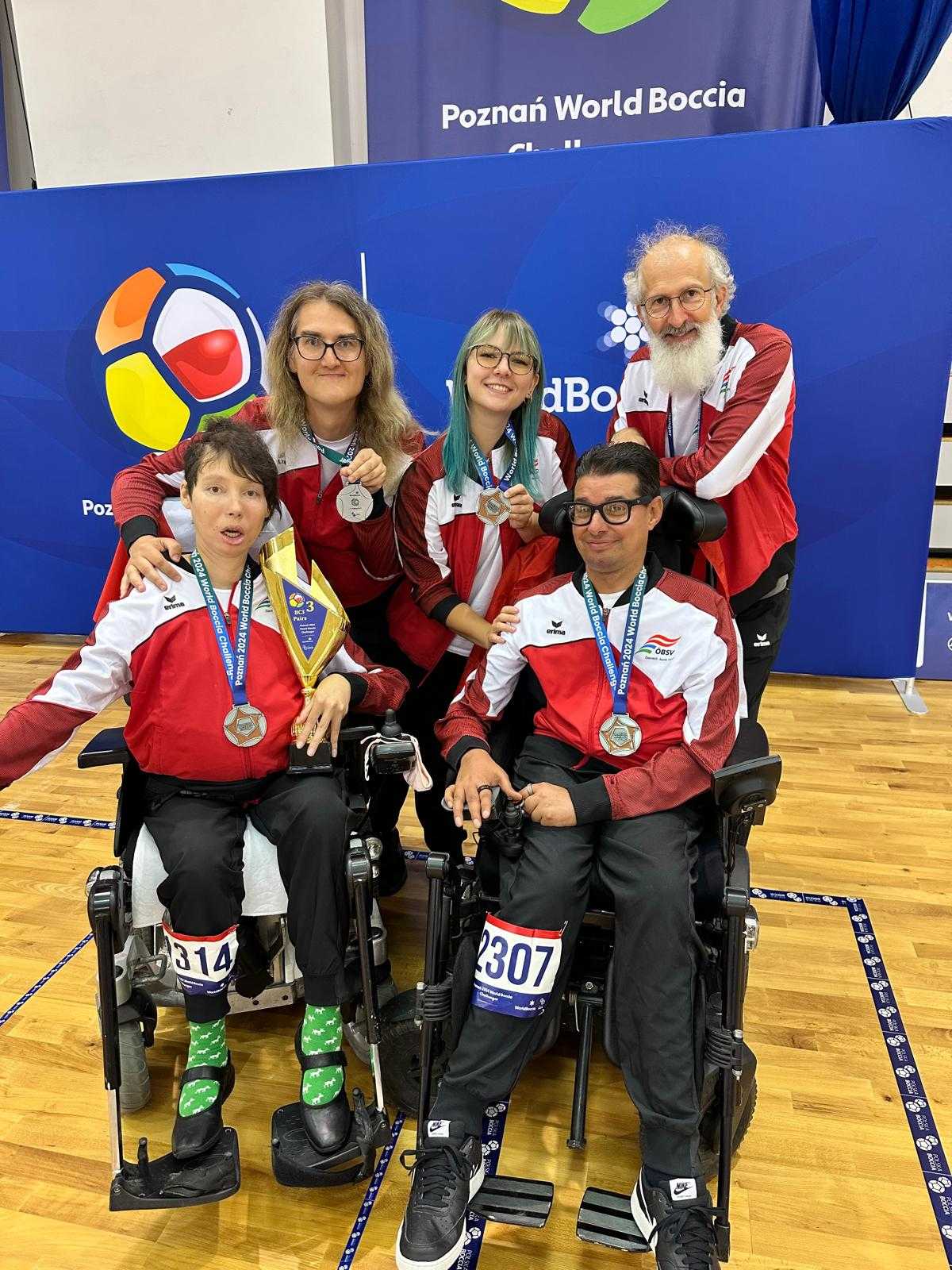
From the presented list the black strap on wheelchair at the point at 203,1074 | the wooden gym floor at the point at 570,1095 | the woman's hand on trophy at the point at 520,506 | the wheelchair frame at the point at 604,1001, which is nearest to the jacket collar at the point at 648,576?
the woman's hand on trophy at the point at 520,506

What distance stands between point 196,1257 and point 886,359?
372 cm

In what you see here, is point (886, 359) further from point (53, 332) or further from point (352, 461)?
point (53, 332)

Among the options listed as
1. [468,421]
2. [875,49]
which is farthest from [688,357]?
Answer: [875,49]

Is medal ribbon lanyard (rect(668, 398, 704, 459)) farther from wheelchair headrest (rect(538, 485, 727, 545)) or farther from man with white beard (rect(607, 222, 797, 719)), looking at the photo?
wheelchair headrest (rect(538, 485, 727, 545))

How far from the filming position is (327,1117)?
5.42 feet

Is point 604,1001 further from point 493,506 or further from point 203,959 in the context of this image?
point 493,506

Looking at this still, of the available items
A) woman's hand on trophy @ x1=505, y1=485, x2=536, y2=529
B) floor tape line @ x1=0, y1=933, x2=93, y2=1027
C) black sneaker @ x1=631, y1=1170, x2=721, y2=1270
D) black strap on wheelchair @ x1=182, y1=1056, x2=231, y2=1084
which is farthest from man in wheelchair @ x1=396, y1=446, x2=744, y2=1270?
floor tape line @ x1=0, y1=933, x2=93, y2=1027

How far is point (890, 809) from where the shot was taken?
10.2 ft

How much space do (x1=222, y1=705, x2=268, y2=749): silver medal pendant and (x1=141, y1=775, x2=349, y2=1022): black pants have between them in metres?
0.13

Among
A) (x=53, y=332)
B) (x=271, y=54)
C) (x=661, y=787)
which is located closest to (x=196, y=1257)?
(x=661, y=787)

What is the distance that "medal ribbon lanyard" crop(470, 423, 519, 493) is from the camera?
6.77 feet

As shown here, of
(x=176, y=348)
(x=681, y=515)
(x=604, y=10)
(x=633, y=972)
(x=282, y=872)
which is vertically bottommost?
(x=633, y=972)

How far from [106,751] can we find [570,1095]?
4.03 ft

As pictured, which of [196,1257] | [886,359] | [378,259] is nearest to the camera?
Result: [196,1257]
